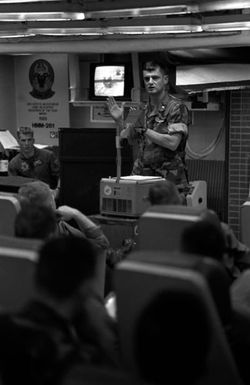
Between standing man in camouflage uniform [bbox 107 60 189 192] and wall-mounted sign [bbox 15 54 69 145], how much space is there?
383 centimetres

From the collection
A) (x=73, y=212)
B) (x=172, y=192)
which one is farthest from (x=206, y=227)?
(x=73, y=212)

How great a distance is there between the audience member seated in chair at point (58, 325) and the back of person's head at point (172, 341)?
226 mm

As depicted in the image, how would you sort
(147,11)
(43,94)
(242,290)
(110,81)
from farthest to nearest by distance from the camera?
(43,94)
(110,81)
(147,11)
(242,290)

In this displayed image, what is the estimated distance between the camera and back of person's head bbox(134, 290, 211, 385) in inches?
60.1

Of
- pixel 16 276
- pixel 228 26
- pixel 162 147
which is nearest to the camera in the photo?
pixel 16 276

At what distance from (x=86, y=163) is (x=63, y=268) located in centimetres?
394

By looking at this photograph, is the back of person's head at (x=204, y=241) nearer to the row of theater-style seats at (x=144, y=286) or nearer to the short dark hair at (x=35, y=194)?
the row of theater-style seats at (x=144, y=286)

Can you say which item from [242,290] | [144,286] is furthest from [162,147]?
[144,286]

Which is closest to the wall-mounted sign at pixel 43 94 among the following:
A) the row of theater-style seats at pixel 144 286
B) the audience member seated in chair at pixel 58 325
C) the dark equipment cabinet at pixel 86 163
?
the dark equipment cabinet at pixel 86 163

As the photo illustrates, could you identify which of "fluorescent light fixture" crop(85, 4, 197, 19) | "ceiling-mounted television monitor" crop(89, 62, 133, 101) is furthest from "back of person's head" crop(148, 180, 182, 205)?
"ceiling-mounted television monitor" crop(89, 62, 133, 101)

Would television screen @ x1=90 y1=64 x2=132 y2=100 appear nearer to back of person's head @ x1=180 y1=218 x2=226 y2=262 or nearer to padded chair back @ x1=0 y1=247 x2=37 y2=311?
back of person's head @ x1=180 y1=218 x2=226 y2=262

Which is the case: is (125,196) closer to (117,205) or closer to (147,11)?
(117,205)

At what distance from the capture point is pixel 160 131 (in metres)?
4.76

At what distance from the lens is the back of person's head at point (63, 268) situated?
181cm
